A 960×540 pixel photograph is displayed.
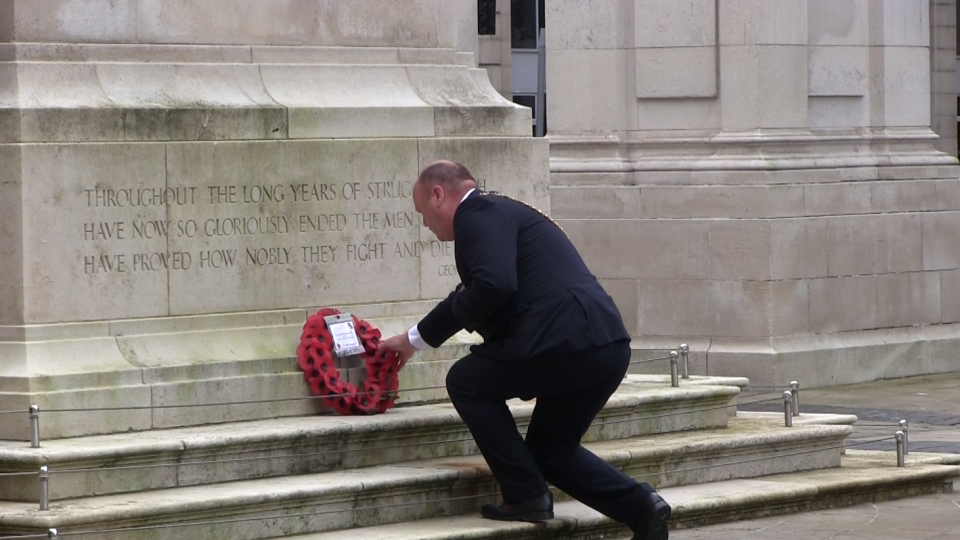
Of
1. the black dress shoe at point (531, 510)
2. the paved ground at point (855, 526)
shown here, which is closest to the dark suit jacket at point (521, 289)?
the black dress shoe at point (531, 510)

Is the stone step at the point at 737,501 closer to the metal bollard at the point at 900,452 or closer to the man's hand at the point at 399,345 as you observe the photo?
the metal bollard at the point at 900,452

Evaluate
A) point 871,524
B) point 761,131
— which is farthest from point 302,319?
point 761,131

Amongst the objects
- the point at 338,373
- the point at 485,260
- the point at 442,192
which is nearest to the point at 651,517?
the point at 485,260

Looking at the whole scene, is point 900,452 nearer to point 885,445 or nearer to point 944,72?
point 885,445

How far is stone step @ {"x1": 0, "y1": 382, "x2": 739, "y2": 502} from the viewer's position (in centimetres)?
827

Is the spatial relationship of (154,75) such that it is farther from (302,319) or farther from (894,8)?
(894,8)

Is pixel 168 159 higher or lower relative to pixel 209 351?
higher

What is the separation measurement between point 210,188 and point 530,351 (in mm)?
1955

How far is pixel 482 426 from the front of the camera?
8.56 m

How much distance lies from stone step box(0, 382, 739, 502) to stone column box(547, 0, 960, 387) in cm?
621

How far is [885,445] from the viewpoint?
12.8 metres

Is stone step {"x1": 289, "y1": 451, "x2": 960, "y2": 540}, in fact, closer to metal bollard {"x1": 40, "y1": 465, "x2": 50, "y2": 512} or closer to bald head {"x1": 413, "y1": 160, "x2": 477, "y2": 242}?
metal bollard {"x1": 40, "y1": 465, "x2": 50, "y2": 512}

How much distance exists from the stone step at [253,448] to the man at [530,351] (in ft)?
2.43

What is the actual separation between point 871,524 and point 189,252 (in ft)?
11.5
